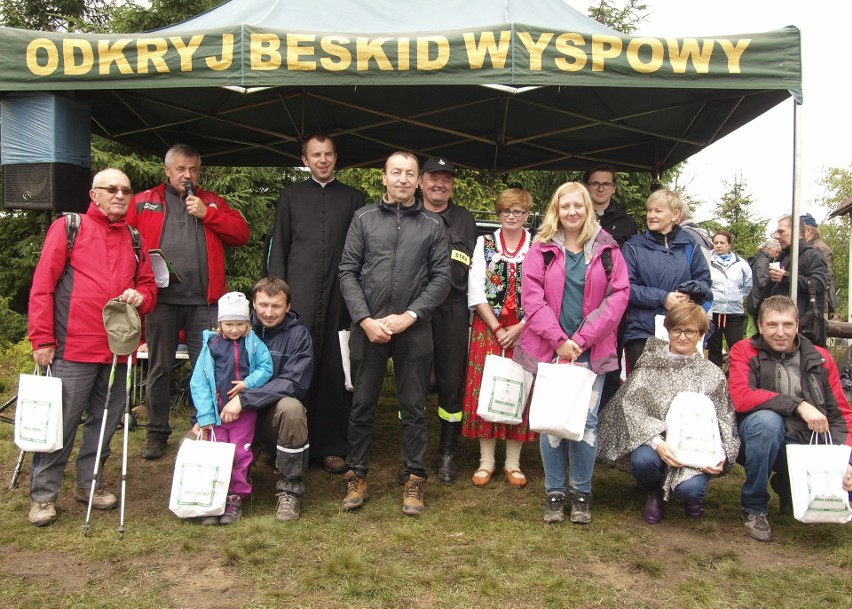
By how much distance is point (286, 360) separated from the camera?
13.9 feet

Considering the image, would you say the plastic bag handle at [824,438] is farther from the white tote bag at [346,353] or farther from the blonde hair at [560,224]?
the white tote bag at [346,353]

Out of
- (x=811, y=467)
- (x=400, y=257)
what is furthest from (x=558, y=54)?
(x=811, y=467)

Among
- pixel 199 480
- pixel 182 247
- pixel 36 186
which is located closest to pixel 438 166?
pixel 182 247

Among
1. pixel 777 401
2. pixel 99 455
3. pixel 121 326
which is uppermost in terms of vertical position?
pixel 121 326

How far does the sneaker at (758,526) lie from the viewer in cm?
380

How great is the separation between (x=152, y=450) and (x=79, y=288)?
5.36ft

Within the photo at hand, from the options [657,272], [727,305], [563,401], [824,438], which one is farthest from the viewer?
[727,305]

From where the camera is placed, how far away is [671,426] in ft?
12.7

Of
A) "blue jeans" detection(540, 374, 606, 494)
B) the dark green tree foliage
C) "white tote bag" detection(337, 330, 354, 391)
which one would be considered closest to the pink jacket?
"blue jeans" detection(540, 374, 606, 494)

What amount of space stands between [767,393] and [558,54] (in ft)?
7.21

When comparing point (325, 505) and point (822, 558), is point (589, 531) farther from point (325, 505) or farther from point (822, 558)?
point (325, 505)

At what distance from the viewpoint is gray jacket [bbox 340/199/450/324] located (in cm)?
407

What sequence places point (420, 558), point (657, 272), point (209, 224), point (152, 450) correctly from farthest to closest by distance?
1. point (152, 450)
2. point (209, 224)
3. point (657, 272)
4. point (420, 558)

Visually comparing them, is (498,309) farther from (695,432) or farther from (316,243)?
(695,432)
